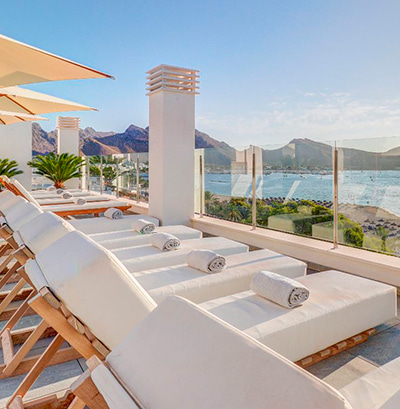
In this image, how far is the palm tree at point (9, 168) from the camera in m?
11.4

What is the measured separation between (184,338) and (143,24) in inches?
510

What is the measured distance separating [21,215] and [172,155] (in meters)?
3.77

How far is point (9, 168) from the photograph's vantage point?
1170 centimetres

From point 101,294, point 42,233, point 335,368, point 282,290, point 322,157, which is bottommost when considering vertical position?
point 335,368

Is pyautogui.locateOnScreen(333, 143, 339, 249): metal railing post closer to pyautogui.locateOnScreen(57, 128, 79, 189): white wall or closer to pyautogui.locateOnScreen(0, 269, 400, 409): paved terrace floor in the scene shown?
pyautogui.locateOnScreen(0, 269, 400, 409): paved terrace floor

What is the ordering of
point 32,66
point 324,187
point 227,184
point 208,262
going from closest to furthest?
1. point 208,262
2. point 32,66
3. point 324,187
4. point 227,184

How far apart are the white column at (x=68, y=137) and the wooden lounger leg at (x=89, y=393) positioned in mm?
13335

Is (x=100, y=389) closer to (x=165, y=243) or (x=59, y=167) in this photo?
(x=165, y=243)

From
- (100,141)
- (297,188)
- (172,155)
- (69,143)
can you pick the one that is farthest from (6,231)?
(100,141)

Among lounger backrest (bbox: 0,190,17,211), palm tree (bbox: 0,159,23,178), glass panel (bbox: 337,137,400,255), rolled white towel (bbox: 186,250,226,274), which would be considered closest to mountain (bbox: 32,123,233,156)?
palm tree (bbox: 0,159,23,178)

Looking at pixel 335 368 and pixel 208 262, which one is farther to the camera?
pixel 208 262

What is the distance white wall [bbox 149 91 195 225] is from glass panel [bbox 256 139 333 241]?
1756 mm

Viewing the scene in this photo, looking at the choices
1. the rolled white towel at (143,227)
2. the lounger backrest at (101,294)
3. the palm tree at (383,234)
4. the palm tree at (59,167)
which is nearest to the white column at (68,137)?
the palm tree at (59,167)

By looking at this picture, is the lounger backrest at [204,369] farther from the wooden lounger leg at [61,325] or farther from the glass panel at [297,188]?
the glass panel at [297,188]
